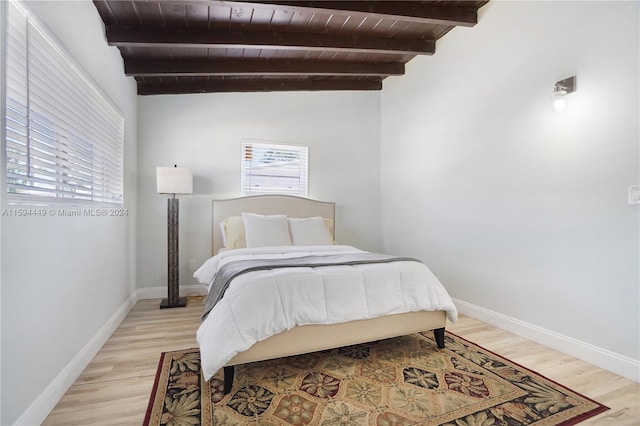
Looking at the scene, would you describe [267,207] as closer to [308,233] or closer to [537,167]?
[308,233]

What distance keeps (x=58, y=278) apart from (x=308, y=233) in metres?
2.31

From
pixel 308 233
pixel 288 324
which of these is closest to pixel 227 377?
pixel 288 324

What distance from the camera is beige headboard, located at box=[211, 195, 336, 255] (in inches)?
150

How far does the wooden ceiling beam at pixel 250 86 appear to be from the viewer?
3652mm

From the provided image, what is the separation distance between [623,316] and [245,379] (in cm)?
248

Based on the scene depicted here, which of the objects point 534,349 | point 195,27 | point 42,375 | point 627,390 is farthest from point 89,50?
point 627,390

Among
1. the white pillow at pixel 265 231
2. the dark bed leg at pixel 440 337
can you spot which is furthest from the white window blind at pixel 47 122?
the dark bed leg at pixel 440 337

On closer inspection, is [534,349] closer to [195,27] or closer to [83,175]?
[83,175]

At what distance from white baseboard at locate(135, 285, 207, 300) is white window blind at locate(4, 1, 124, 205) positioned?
1.55m

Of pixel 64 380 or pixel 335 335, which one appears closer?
pixel 64 380

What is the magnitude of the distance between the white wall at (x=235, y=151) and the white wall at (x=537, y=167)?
0.92 metres

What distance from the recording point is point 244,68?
3.41 metres

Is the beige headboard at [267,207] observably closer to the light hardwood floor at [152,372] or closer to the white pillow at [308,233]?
the white pillow at [308,233]

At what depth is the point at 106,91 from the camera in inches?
99.9
